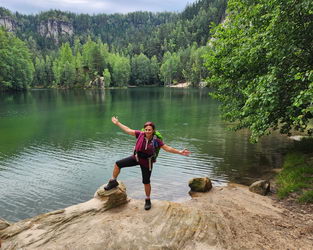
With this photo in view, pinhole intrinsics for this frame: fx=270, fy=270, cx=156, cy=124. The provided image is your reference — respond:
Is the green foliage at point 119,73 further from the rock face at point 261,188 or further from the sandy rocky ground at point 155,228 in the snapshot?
the sandy rocky ground at point 155,228

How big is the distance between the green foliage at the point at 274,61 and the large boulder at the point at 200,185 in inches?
139

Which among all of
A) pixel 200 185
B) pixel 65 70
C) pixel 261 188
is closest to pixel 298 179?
pixel 261 188

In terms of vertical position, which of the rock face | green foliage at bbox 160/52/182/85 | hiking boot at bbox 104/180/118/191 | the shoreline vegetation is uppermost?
green foliage at bbox 160/52/182/85

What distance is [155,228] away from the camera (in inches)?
330

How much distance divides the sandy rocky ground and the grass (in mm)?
1136

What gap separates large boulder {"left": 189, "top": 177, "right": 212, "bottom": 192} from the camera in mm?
14523

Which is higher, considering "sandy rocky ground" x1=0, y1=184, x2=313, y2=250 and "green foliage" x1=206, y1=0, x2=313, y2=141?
"green foliage" x1=206, y1=0, x2=313, y2=141

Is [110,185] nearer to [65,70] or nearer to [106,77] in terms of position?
[106,77]

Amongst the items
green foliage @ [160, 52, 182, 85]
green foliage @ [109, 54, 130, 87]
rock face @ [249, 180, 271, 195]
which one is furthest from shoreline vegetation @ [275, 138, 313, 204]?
green foliage @ [160, 52, 182, 85]

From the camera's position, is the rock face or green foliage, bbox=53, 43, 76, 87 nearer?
the rock face

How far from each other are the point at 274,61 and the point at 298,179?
21.2 ft

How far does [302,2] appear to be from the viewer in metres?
11.6

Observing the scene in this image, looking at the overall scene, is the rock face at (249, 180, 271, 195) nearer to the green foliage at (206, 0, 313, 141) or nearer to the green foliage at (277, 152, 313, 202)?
the green foliage at (277, 152, 313, 202)

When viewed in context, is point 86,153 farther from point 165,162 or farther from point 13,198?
point 13,198
